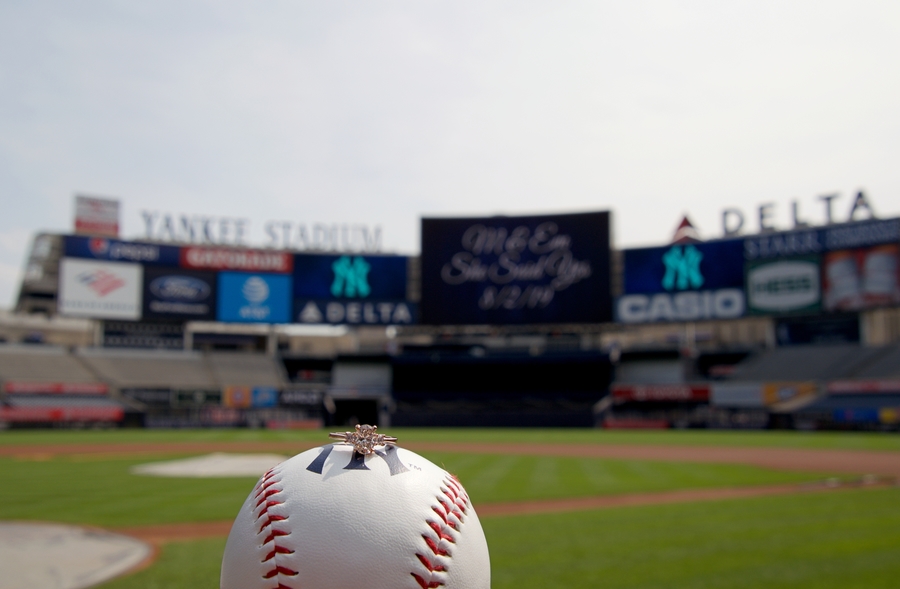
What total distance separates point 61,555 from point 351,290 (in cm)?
3536

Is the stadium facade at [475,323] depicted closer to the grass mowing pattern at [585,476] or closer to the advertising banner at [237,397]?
the advertising banner at [237,397]

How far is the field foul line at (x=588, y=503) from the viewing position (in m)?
8.70

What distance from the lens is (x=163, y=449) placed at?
22.0 meters

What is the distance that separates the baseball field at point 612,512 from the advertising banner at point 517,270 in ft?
64.1

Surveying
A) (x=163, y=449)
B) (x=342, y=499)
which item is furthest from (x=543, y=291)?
(x=342, y=499)

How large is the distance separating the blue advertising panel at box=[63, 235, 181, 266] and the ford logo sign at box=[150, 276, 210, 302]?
1.06 meters

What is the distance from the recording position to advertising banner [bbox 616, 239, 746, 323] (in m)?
38.0

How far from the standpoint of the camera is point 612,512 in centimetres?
987

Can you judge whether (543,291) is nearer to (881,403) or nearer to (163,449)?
(881,403)

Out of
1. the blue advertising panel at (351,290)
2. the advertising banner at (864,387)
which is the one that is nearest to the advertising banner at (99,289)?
the blue advertising panel at (351,290)

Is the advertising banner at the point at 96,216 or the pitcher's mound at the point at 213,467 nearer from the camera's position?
the pitcher's mound at the point at 213,467

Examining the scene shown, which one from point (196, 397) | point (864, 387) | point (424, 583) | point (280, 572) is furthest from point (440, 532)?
point (196, 397)

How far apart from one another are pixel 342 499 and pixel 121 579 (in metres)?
5.77

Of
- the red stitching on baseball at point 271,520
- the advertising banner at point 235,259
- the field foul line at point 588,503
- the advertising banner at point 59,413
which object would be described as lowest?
the advertising banner at point 59,413
